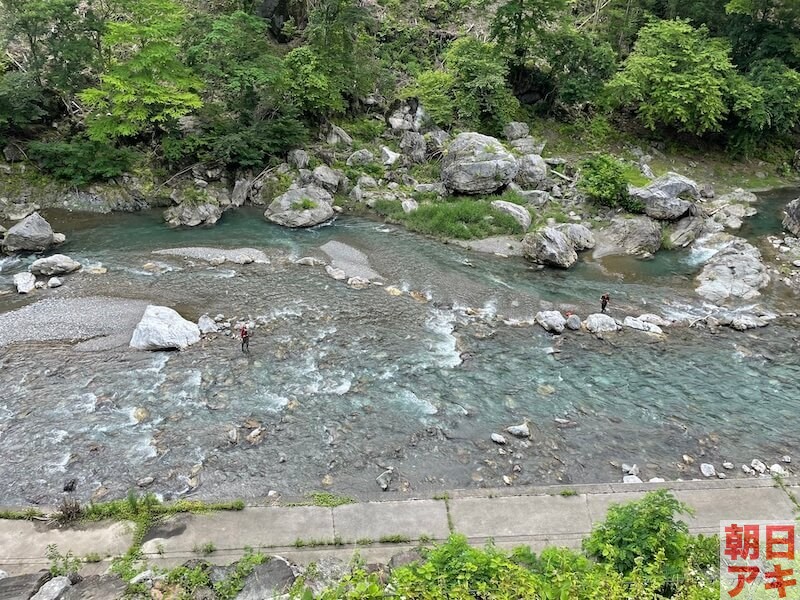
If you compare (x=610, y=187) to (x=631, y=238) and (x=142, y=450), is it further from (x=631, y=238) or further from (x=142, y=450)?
(x=142, y=450)

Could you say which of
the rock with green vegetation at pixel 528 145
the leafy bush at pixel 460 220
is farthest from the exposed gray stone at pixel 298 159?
the rock with green vegetation at pixel 528 145

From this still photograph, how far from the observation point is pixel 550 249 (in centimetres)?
2323

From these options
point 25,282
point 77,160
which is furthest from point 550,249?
point 77,160

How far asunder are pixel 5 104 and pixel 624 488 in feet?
106

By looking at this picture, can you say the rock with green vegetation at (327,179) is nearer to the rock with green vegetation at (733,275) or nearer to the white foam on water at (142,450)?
the rock with green vegetation at (733,275)

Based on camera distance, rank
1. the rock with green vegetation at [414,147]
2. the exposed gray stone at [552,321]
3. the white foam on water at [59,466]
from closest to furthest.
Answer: the white foam on water at [59,466] → the exposed gray stone at [552,321] → the rock with green vegetation at [414,147]

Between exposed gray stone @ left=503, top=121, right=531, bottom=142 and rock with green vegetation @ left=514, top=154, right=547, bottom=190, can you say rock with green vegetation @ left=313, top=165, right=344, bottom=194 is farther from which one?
exposed gray stone @ left=503, top=121, right=531, bottom=142

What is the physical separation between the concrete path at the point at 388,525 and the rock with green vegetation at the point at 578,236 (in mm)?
14919

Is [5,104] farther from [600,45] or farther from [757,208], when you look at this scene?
[757,208]

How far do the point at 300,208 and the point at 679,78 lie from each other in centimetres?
2353

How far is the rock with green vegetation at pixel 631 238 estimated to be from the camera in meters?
24.7

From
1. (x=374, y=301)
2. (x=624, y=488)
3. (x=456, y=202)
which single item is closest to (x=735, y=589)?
(x=624, y=488)

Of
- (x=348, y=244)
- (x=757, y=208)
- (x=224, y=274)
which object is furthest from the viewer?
(x=757, y=208)

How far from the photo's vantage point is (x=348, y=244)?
986 inches
